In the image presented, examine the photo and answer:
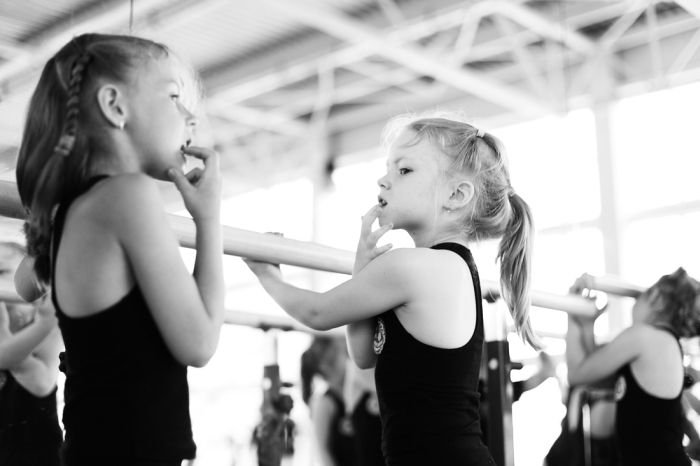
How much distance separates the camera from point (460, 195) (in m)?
1.90

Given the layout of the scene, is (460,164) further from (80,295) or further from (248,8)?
(248,8)

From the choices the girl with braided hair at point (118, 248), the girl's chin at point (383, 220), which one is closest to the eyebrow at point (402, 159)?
the girl's chin at point (383, 220)

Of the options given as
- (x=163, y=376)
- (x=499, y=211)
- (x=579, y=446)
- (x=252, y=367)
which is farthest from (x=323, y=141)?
(x=163, y=376)

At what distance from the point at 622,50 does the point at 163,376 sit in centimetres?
878

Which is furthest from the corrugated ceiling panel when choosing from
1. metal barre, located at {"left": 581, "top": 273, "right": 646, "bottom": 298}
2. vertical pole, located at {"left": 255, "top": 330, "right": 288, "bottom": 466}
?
metal barre, located at {"left": 581, "top": 273, "right": 646, "bottom": 298}

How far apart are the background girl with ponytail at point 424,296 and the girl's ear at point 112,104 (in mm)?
442

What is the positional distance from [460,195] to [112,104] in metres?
0.80

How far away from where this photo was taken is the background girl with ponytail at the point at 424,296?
66.4 inches

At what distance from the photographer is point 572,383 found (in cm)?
293

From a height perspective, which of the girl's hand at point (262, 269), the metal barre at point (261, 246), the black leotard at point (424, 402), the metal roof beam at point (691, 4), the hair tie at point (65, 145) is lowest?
the black leotard at point (424, 402)

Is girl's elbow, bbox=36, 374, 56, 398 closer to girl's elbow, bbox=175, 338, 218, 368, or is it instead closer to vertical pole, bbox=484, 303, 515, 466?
vertical pole, bbox=484, 303, 515, 466

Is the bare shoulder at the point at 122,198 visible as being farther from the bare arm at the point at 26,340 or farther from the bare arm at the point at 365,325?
the bare arm at the point at 26,340

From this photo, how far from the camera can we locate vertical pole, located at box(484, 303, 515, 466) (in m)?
2.30

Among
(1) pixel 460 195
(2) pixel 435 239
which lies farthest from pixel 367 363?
(1) pixel 460 195
